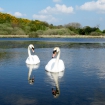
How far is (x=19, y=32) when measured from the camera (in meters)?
130

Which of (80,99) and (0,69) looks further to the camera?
(0,69)

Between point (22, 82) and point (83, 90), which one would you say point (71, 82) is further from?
point (22, 82)

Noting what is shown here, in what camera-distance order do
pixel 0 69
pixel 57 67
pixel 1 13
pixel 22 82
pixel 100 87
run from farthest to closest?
pixel 1 13 → pixel 0 69 → pixel 57 67 → pixel 22 82 → pixel 100 87

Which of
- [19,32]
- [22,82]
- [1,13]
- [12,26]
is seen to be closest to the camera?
[22,82]

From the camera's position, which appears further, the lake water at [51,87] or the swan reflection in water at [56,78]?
the swan reflection in water at [56,78]

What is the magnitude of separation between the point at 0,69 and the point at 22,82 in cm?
495

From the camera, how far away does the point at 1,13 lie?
17275 centimetres

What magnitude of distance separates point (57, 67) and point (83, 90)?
4939 mm

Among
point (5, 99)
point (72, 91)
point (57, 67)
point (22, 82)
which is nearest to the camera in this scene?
point (5, 99)

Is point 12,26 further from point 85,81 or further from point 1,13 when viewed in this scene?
point 85,81

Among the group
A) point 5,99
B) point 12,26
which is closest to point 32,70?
point 5,99

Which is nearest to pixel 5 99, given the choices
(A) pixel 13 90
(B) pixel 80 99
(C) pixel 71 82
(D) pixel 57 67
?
(A) pixel 13 90

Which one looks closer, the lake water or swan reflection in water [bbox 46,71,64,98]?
the lake water

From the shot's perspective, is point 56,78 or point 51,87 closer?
point 51,87
